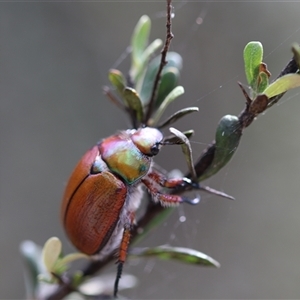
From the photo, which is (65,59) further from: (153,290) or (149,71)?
(149,71)

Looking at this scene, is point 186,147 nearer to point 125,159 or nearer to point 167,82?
point 167,82

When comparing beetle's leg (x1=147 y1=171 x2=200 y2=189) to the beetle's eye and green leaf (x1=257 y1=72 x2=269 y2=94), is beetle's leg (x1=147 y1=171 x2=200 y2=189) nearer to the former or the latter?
the beetle's eye

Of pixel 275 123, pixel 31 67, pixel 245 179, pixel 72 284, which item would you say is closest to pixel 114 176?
Result: pixel 72 284

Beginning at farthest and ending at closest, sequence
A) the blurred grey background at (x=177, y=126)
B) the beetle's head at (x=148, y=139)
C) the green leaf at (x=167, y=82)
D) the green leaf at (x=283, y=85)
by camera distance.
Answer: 1. the blurred grey background at (x=177, y=126)
2. the beetle's head at (x=148, y=139)
3. the green leaf at (x=167, y=82)
4. the green leaf at (x=283, y=85)

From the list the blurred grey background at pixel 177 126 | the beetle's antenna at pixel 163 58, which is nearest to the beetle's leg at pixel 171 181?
the beetle's antenna at pixel 163 58

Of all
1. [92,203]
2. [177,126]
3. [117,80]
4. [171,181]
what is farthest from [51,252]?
[177,126]

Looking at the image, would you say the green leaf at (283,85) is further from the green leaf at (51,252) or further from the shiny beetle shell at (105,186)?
the green leaf at (51,252)

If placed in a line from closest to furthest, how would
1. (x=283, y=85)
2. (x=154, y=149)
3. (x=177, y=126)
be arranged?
1. (x=283, y=85)
2. (x=154, y=149)
3. (x=177, y=126)
